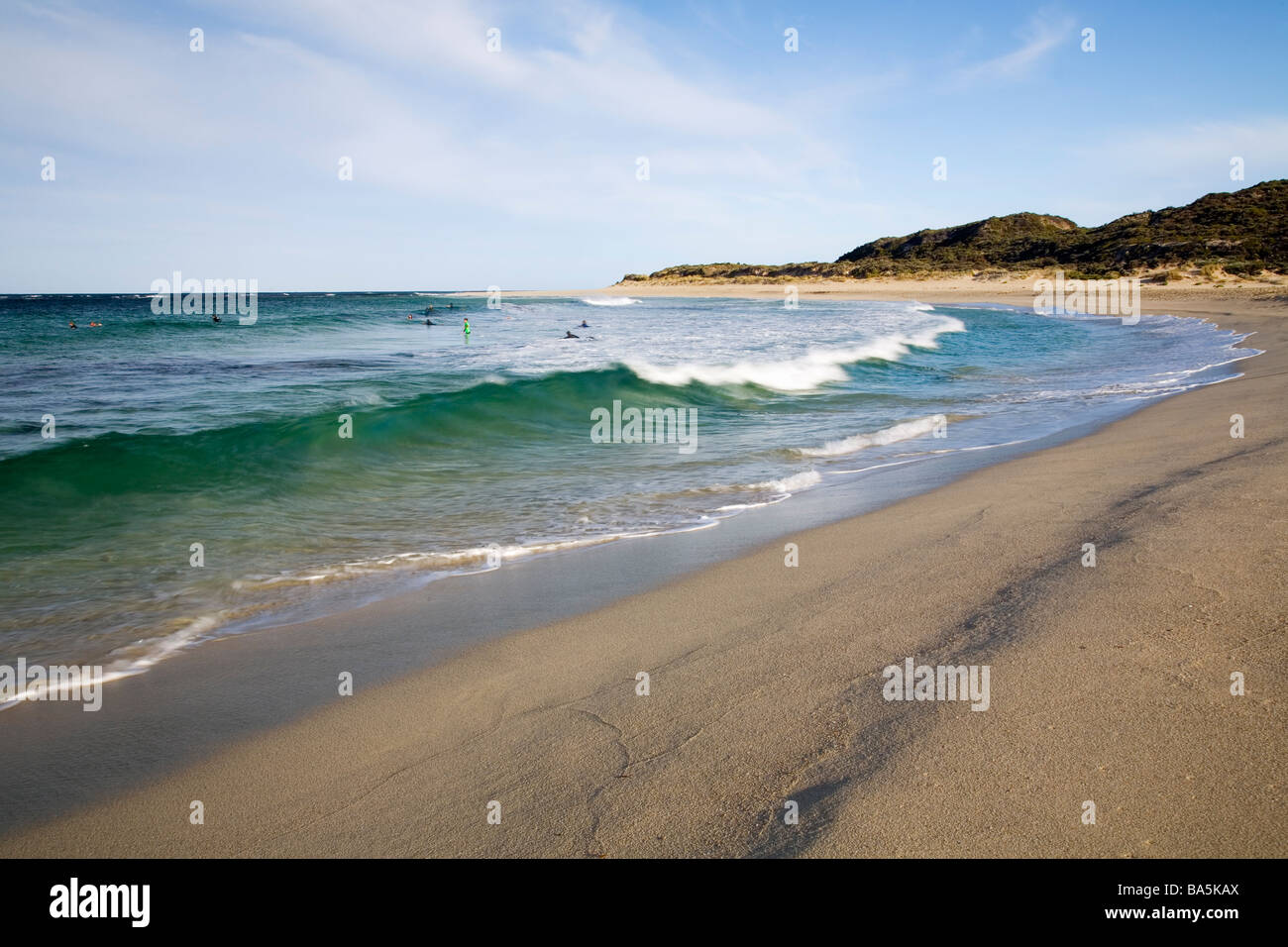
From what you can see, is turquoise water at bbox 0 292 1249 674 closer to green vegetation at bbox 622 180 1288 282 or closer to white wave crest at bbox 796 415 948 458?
→ white wave crest at bbox 796 415 948 458

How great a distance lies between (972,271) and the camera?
236 ft

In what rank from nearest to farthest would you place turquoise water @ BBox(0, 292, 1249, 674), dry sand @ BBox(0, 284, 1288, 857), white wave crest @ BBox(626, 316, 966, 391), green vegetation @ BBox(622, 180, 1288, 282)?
dry sand @ BBox(0, 284, 1288, 857)
turquoise water @ BBox(0, 292, 1249, 674)
white wave crest @ BBox(626, 316, 966, 391)
green vegetation @ BBox(622, 180, 1288, 282)

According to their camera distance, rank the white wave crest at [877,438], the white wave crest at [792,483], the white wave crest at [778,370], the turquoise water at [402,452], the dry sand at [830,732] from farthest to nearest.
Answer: the white wave crest at [778,370]
the white wave crest at [877,438]
the white wave crest at [792,483]
the turquoise water at [402,452]
the dry sand at [830,732]

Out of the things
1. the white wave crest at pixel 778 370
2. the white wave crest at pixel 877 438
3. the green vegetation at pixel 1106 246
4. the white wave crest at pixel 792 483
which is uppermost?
the green vegetation at pixel 1106 246

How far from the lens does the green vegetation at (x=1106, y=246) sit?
164 feet

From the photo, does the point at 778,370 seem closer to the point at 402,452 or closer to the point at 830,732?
the point at 402,452

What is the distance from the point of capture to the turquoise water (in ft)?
18.7

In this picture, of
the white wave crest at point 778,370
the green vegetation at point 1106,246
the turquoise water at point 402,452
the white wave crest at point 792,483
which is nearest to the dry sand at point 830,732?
the turquoise water at point 402,452

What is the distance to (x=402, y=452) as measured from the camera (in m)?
10.9

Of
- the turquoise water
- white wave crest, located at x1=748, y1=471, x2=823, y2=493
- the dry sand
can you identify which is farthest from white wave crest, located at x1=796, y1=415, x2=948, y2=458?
the dry sand

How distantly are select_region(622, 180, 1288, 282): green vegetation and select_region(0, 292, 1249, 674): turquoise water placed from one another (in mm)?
33347

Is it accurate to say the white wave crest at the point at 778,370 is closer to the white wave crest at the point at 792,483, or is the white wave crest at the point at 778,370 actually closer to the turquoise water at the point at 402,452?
the turquoise water at the point at 402,452

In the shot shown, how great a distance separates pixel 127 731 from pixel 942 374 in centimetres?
1934

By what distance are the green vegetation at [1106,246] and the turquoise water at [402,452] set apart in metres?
33.3
